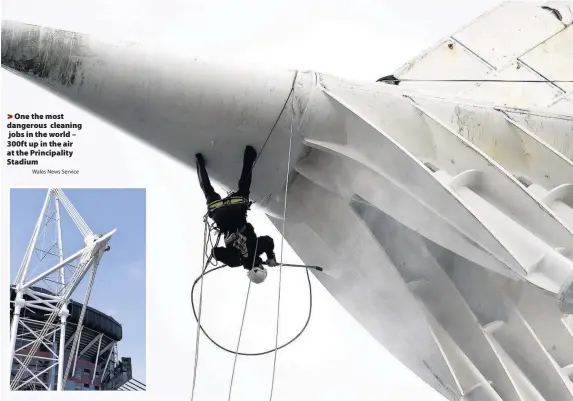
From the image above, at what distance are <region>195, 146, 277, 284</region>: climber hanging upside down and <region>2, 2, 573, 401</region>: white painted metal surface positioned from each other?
0.97ft

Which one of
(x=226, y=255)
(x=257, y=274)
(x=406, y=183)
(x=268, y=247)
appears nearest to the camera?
(x=406, y=183)

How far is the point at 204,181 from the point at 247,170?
1.92 feet

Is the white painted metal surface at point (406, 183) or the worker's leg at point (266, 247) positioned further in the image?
the worker's leg at point (266, 247)

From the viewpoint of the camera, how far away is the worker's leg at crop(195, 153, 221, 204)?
1076 cm

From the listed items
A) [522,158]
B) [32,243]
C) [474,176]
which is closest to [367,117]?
[474,176]

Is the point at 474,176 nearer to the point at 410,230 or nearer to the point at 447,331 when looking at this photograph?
the point at 410,230

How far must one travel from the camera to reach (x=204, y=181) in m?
10.9

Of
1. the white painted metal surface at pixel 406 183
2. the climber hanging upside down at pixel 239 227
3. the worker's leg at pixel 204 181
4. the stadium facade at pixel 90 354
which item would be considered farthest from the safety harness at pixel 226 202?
the stadium facade at pixel 90 354

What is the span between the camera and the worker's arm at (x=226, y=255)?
1053 centimetres

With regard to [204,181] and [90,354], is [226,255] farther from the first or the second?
[90,354]

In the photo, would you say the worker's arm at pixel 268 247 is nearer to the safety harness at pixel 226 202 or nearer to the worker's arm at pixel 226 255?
the worker's arm at pixel 226 255

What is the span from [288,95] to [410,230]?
258cm

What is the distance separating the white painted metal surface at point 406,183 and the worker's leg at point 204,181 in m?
0.15

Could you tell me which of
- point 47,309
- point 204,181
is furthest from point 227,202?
point 47,309
